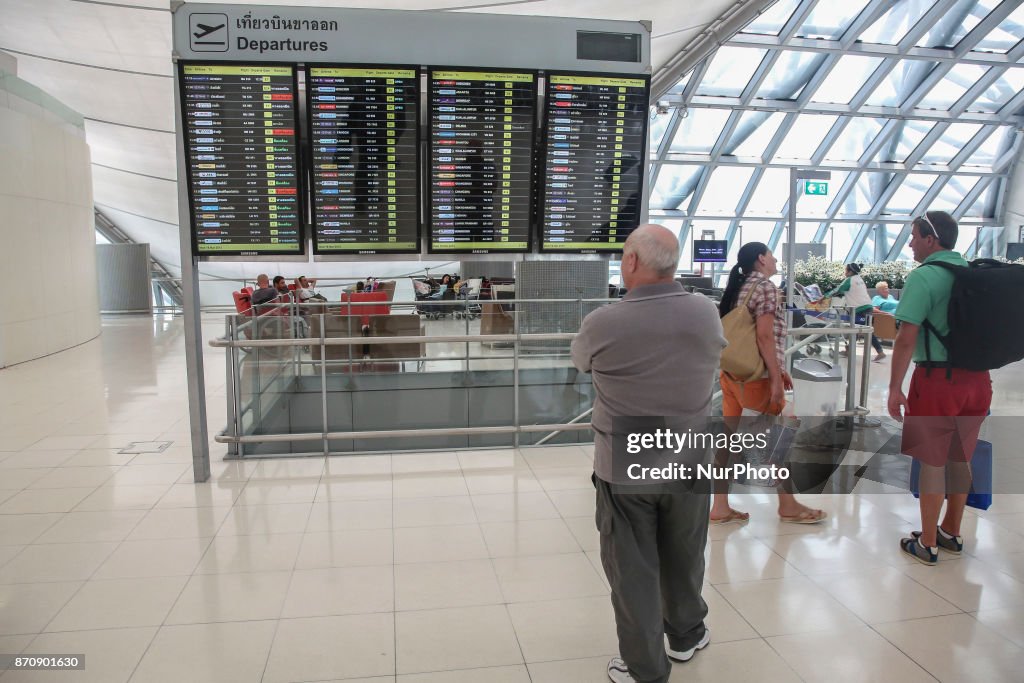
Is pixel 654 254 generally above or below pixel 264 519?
above

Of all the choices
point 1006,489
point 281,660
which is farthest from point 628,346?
point 1006,489

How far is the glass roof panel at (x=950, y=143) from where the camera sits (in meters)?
19.9

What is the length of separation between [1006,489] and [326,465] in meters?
4.68

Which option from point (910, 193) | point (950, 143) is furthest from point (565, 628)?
point (910, 193)

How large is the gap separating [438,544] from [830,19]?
15.3 m

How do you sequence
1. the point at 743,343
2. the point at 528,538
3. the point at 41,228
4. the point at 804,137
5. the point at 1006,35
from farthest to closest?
1. the point at 804,137
2. the point at 1006,35
3. the point at 41,228
4. the point at 528,538
5. the point at 743,343

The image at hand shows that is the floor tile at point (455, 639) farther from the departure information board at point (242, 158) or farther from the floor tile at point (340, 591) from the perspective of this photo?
the departure information board at point (242, 158)

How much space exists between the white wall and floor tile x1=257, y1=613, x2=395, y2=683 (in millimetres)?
9278

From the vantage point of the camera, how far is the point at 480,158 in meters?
4.84

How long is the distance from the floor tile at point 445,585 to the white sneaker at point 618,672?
26.8 inches

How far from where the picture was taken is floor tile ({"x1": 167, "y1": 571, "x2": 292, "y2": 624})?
2963mm

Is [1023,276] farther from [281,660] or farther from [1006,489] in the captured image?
[281,660]

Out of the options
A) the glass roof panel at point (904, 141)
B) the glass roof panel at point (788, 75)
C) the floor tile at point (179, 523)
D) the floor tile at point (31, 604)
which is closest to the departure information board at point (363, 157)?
the floor tile at point (179, 523)

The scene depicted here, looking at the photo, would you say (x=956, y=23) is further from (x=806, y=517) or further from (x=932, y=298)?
(x=806, y=517)
